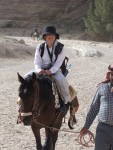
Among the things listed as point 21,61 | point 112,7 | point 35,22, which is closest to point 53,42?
point 21,61

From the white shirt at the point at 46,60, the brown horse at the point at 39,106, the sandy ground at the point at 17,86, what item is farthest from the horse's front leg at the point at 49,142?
the white shirt at the point at 46,60

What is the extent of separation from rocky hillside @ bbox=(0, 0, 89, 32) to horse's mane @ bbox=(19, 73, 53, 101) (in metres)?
58.9

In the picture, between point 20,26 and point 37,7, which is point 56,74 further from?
point 37,7

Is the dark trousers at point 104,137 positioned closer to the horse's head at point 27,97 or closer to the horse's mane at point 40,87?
the horse's head at point 27,97

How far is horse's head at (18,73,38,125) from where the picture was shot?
6766 mm

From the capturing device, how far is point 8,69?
81.6ft

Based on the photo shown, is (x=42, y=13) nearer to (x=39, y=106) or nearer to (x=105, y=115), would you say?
(x=39, y=106)

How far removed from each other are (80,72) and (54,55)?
1587 centimetres

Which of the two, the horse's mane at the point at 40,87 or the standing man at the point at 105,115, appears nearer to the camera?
the standing man at the point at 105,115

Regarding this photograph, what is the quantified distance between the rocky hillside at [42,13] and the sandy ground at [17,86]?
33.5 metres

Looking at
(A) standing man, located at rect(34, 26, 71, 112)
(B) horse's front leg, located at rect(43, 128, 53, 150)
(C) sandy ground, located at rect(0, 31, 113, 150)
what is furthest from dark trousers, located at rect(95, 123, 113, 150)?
(C) sandy ground, located at rect(0, 31, 113, 150)

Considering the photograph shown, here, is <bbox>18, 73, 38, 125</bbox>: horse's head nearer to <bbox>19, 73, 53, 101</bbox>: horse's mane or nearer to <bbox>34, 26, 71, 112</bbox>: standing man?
<bbox>19, 73, 53, 101</bbox>: horse's mane

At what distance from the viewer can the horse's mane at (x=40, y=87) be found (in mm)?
6829

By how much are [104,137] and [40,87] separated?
2.05m
